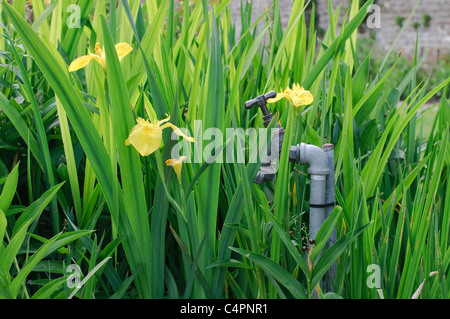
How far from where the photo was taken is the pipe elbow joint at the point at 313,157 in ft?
2.07

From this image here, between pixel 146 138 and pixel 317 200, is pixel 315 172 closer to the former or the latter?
pixel 317 200

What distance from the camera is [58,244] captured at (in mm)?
604

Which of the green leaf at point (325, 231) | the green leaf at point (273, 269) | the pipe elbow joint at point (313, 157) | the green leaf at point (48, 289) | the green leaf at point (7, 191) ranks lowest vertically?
the green leaf at point (48, 289)

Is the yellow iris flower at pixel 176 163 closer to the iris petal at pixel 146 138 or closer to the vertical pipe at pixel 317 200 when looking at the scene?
the iris petal at pixel 146 138

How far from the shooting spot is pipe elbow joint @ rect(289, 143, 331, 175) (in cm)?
63

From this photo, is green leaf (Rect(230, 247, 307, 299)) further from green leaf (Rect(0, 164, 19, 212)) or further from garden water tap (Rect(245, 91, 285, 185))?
green leaf (Rect(0, 164, 19, 212))

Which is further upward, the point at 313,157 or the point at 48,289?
the point at 313,157

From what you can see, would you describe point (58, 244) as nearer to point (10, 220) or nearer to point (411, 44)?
point (10, 220)

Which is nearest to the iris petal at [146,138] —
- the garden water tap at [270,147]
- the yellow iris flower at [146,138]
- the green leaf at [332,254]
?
the yellow iris flower at [146,138]

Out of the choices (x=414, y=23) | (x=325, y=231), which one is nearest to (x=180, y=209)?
(x=325, y=231)

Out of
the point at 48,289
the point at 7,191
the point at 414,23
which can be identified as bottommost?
the point at 48,289

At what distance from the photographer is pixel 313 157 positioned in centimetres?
63

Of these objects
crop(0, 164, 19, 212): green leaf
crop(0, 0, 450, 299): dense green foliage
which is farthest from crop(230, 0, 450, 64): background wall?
crop(0, 164, 19, 212): green leaf
